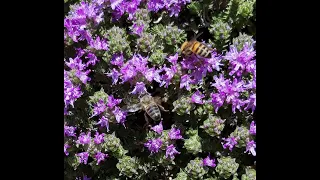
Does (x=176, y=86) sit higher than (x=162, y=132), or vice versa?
(x=176, y=86)

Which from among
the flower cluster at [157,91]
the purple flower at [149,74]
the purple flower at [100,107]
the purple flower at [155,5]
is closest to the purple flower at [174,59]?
the flower cluster at [157,91]

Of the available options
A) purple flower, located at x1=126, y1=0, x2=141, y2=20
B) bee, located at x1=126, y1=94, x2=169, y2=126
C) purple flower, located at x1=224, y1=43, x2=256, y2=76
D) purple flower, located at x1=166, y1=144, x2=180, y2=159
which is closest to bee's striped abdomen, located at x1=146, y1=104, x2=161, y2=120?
bee, located at x1=126, y1=94, x2=169, y2=126

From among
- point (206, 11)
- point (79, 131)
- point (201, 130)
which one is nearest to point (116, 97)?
point (79, 131)

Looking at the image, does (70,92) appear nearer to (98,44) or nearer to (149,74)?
(98,44)

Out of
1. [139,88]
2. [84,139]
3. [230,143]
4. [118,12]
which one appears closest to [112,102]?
[139,88]

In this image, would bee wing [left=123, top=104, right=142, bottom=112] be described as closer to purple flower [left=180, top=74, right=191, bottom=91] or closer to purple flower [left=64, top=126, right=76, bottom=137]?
purple flower [left=180, top=74, right=191, bottom=91]

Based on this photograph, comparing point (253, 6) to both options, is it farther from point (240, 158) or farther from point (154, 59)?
point (240, 158)

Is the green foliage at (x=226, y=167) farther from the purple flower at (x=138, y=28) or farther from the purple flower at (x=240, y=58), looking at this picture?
the purple flower at (x=138, y=28)
